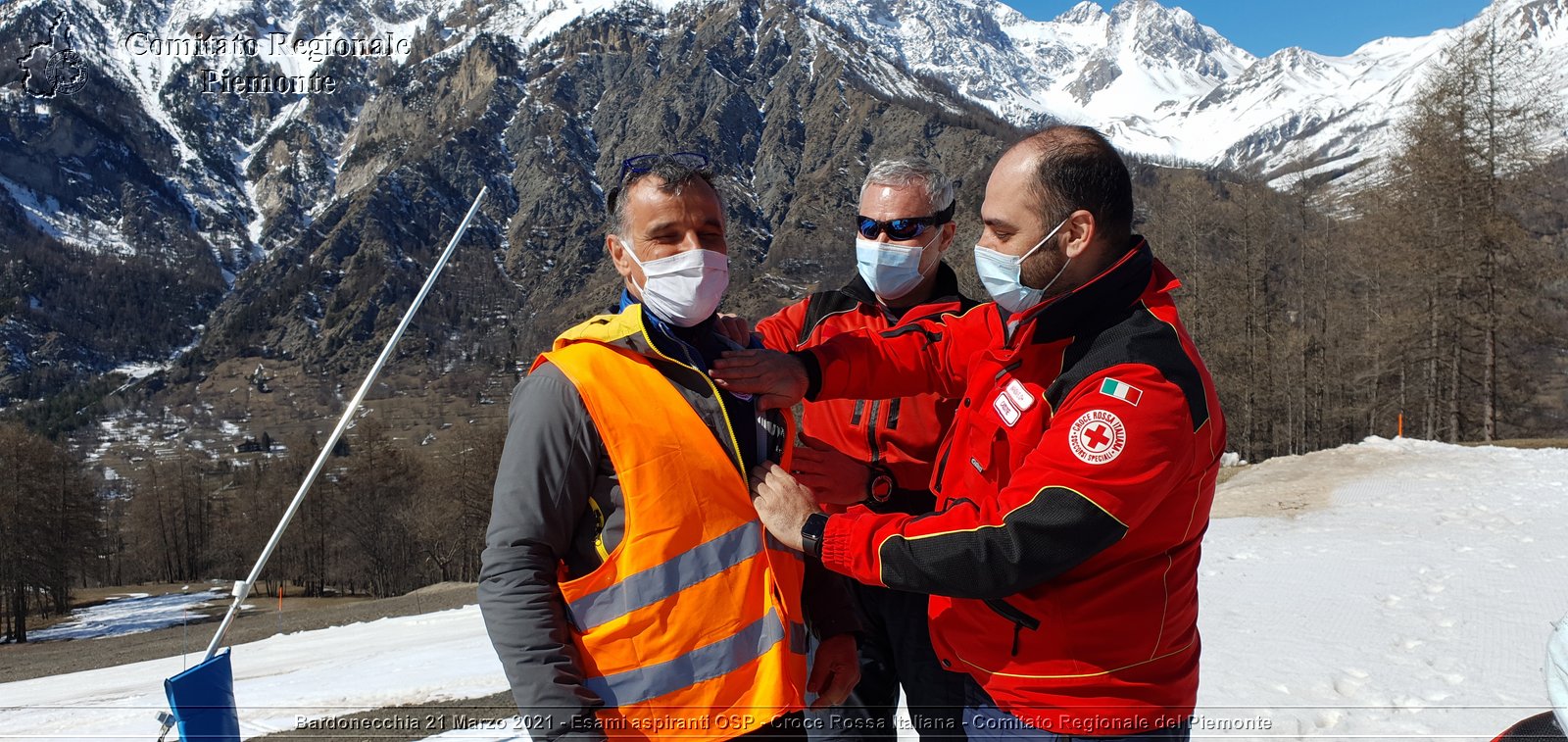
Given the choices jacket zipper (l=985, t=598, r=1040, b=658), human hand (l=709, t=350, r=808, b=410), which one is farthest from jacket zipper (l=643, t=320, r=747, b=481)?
jacket zipper (l=985, t=598, r=1040, b=658)

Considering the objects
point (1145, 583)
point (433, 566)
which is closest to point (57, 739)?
point (1145, 583)

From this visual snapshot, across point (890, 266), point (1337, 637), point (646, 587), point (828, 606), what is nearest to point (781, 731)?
point (828, 606)

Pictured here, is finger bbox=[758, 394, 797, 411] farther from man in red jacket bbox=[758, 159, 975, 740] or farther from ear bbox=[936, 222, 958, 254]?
ear bbox=[936, 222, 958, 254]

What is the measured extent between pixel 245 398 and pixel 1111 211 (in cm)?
20755

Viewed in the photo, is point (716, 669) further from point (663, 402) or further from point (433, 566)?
point (433, 566)

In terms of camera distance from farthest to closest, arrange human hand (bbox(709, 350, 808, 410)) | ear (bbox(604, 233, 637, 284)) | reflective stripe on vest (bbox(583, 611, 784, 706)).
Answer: ear (bbox(604, 233, 637, 284)) < human hand (bbox(709, 350, 808, 410)) < reflective stripe on vest (bbox(583, 611, 784, 706))

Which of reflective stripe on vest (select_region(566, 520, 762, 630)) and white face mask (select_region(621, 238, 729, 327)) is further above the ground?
white face mask (select_region(621, 238, 729, 327))

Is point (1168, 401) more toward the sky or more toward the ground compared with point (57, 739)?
more toward the sky

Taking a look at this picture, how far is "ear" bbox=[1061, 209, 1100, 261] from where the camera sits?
223 centimetres

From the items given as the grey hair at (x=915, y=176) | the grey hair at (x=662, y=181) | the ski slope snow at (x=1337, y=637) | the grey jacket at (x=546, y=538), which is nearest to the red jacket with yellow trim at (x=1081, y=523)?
the grey jacket at (x=546, y=538)

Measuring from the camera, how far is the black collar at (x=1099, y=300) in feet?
7.07

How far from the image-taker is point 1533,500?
11352 mm

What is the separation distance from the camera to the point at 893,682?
3191 millimetres

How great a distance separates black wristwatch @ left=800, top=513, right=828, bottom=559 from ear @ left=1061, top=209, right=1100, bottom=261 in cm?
90
